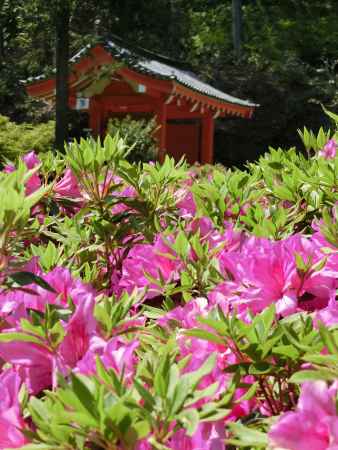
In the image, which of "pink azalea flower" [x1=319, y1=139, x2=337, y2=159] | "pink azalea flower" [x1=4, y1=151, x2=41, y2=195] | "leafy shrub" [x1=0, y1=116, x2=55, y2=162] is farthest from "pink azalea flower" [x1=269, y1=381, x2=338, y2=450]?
"leafy shrub" [x1=0, y1=116, x2=55, y2=162]

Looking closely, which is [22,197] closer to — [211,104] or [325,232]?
[325,232]

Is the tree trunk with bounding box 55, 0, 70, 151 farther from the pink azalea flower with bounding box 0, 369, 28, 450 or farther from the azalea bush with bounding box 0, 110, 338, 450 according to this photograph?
the pink azalea flower with bounding box 0, 369, 28, 450

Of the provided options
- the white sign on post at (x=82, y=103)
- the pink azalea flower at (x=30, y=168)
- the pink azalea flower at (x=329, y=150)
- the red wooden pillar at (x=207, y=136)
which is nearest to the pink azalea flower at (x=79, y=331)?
the pink azalea flower at (x=30, y=168)

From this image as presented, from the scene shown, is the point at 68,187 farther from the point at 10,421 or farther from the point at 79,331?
the point at 10,421

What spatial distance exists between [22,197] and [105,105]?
1521 centimetres

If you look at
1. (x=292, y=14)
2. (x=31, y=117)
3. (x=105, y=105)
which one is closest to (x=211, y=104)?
(x=105, y=105)

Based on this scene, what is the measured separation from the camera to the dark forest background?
71.9 feet

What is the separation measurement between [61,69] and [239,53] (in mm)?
13541

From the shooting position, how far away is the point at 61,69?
13188 mm

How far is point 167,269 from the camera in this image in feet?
3.69

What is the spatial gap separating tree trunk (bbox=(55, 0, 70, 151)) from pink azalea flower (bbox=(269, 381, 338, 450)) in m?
12.9

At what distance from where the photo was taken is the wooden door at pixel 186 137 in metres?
18.3

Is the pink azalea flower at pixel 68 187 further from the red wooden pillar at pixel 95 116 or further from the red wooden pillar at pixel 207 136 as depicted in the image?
the red wooden pillar at pixel 207 136

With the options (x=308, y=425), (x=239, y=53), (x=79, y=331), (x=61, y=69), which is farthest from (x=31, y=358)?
(x=239, y=53)
